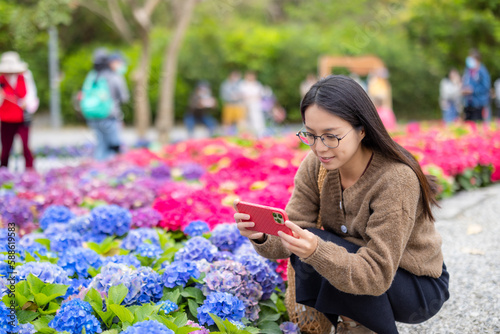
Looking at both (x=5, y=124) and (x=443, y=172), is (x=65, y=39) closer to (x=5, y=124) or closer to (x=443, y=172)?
(x=5, y=124)

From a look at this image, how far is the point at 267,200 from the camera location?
3.19 m

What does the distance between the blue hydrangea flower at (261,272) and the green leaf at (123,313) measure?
619mm

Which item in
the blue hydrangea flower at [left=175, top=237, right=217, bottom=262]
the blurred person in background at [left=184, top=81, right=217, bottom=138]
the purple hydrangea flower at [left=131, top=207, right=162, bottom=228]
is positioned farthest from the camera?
the blurred person in background at [left=184, top=81, right=217, bottom=138]

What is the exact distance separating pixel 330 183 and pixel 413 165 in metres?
0.33

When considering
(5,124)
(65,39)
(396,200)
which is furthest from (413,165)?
(65,39)

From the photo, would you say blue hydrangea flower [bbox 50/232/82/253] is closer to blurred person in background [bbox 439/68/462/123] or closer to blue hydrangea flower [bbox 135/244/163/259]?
blue hydrangea flower [bbox 135/244/163/259]

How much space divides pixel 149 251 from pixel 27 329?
728 mm

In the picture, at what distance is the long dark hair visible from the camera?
185 cm

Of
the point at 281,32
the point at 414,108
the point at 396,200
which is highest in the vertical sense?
the point at 281,32

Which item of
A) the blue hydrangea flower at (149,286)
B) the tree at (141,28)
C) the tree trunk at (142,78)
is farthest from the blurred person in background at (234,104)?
the blue hydrangea flower at (149,286)

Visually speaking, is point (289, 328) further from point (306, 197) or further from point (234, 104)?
point (234, 104)

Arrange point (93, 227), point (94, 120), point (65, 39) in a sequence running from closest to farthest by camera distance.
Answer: point (93, 227), point (94, 120), point (65, 39)

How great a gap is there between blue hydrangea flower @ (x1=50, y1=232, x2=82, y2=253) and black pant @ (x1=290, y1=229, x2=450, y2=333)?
121cm

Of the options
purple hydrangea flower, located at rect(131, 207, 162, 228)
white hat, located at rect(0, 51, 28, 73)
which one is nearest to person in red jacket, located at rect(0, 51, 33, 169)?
white hat, located at rect(0, 51, 28, 73)
